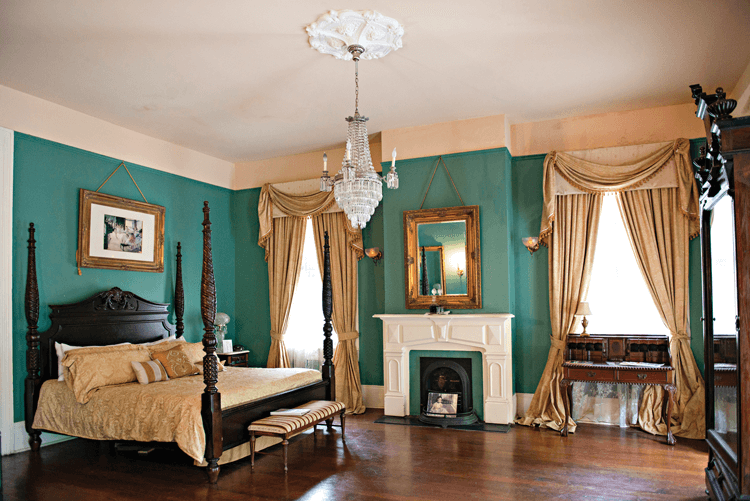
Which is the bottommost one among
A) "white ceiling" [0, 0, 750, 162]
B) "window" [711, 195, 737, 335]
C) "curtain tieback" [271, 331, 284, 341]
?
"curtain tieback" [271, 331, 284, 341]

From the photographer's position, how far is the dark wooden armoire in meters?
2.80

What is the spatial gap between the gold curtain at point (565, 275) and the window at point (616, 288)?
0.40ft

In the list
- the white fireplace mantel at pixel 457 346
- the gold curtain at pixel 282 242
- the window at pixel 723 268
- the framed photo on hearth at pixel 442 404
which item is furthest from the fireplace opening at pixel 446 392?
the window at pixel 723 268

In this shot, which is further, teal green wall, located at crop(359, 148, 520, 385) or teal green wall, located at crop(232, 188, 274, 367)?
teal green wall, located at crop(232, 188, 274, 367)

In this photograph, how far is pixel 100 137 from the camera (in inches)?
234

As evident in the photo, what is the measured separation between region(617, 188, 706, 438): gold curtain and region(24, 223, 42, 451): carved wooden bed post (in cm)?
596

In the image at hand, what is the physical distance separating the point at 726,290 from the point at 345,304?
15.0 ft

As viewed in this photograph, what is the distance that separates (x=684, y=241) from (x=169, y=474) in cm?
543

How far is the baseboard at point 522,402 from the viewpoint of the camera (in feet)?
20.2

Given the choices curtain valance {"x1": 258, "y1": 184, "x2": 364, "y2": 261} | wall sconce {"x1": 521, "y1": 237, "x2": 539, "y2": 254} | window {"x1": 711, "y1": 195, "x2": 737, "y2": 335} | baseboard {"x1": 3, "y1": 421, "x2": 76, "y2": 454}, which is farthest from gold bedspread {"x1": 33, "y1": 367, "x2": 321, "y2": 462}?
window {"x1": 711, "y1": 195, "x2": 737, "y2": 335}

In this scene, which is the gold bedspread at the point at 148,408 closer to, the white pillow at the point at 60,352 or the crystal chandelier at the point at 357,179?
the white pillow at the point at 60,352

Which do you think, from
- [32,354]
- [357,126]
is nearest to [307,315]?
[32,354]

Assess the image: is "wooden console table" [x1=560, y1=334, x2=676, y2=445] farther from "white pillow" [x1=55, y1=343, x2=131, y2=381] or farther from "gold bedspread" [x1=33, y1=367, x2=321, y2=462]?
→ "white pillow" [x1=55, y1=343, x2=131, y2=381]

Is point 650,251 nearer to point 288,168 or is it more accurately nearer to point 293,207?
point 293,207
